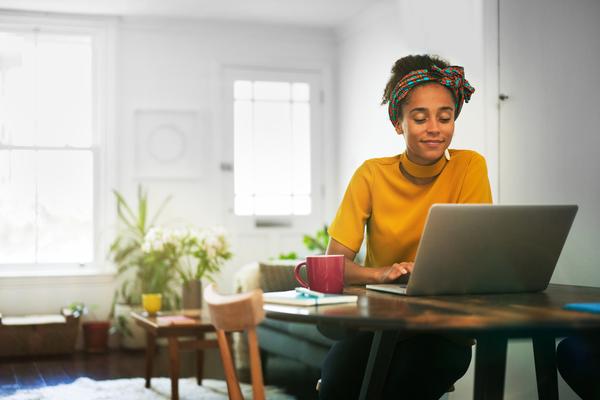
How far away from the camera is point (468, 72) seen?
4.15m

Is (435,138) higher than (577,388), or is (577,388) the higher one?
(435,138)

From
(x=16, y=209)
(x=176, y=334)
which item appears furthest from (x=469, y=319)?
(x=16, y=209)

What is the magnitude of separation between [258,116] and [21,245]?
2.26 m

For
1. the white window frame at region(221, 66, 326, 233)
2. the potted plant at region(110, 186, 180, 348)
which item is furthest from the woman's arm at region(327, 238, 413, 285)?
the white window frame at region(221, 66, 326, 233)

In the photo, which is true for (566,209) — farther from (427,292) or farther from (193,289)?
(193,289)

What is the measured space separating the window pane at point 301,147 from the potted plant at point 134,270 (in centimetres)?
120

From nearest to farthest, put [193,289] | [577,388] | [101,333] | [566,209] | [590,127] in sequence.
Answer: [566,209] < [577,388] < [590,127] < [193,289] < [101,333]

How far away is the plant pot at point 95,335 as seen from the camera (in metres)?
6.04

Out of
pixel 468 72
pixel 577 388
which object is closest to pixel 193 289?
pixel 468 72

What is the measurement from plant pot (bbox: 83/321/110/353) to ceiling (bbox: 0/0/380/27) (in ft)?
8.20

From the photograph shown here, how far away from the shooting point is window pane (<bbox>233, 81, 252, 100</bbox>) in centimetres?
682

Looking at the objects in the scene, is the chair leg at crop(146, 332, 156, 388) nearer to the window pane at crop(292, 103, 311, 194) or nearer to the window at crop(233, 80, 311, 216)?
the window at crop(233, 80, 311, 216)

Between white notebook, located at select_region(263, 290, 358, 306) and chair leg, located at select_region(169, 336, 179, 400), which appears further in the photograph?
chair leg, located at select_region(169, 336, 179, 400)

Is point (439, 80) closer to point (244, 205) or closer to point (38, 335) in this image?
point (38, 335)
